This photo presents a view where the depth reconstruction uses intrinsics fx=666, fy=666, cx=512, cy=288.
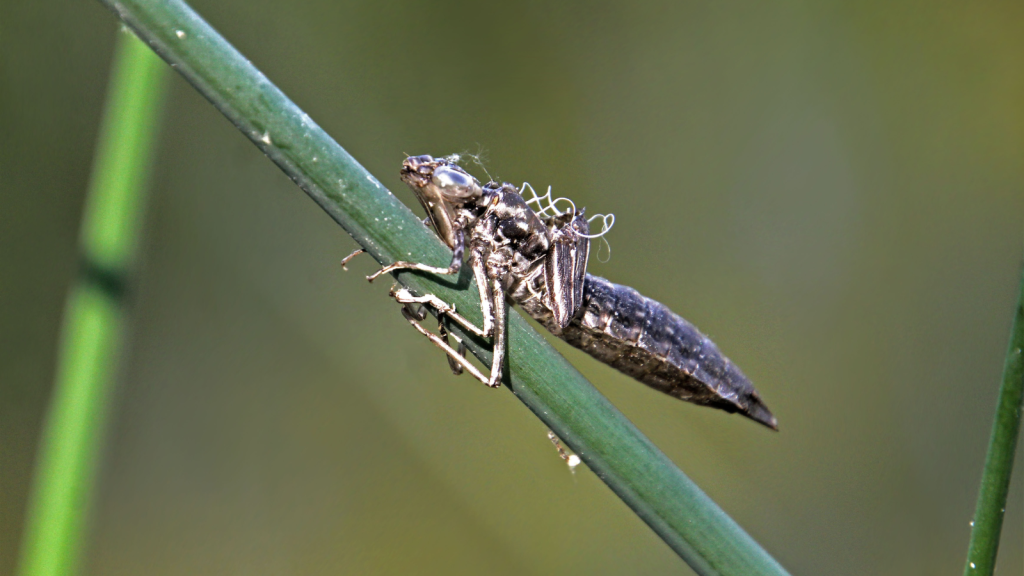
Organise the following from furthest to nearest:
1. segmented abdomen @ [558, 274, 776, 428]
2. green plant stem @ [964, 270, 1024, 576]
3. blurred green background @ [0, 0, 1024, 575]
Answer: blurred green background @ [0, 0, 1024, 575] < segmented abdomen @ [558, 274, 776, 428] < green plant stem @ [964, 270, 1024, 576]

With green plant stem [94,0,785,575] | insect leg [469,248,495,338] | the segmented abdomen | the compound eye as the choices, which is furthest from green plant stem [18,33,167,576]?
the segmented abdomen

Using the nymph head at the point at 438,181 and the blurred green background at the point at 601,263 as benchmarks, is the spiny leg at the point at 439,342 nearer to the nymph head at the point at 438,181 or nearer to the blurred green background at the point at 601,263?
the nymph head at the point at 438,181

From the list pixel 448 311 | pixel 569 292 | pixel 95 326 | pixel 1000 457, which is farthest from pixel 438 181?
pixel 1000 457

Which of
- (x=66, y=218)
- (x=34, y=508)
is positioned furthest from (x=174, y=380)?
(x=34, y=508)

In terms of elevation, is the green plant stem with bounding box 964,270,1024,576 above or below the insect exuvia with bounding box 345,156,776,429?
below

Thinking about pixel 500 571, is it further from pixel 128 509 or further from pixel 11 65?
pixel 11 65

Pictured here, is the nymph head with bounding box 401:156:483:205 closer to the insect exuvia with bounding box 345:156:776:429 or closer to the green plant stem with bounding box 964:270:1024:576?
the insect exuvia with bounding box 345:156:776:429

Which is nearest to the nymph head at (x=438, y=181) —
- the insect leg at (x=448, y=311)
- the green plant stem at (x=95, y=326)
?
the insect leg at (x=448, y=311)
